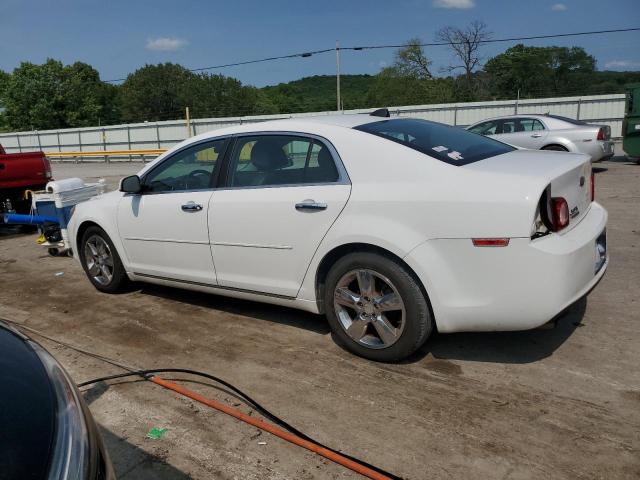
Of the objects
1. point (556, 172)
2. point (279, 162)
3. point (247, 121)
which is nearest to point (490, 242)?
point (556, 172)

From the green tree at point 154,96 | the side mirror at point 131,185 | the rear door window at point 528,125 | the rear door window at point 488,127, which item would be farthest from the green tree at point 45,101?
the side mirror at point 131,185

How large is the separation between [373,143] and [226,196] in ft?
4.16

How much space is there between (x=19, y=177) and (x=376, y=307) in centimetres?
786

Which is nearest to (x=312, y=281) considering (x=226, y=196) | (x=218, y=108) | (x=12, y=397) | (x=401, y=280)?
(x=401, y=280)

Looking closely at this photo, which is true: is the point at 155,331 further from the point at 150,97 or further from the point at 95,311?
the point at 150,97

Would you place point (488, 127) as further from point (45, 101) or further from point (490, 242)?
point (45, 101)

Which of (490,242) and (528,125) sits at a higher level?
(528,125)

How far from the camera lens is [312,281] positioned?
3.80 meters

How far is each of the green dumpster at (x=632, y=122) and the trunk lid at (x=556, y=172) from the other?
1133 centimetres

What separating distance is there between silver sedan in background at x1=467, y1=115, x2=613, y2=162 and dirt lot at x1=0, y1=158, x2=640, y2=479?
7972mm

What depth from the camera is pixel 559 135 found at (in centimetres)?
1218

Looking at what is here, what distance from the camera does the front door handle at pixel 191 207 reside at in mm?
4323

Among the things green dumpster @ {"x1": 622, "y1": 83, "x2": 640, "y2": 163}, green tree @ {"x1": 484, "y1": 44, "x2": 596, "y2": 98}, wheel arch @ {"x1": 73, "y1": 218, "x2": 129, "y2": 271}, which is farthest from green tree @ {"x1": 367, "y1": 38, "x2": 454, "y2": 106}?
wheel arch @ {"x1": 73, "y1": 218, "x2": 129, "y2": 271}

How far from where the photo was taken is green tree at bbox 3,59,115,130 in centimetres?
6481
